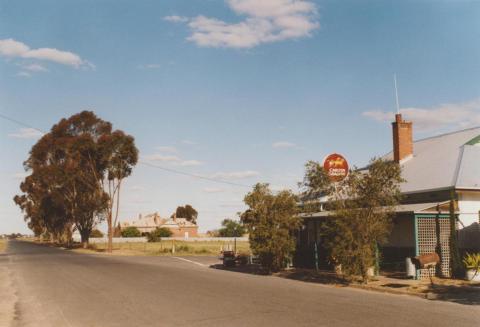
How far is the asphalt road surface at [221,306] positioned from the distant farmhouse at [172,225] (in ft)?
363

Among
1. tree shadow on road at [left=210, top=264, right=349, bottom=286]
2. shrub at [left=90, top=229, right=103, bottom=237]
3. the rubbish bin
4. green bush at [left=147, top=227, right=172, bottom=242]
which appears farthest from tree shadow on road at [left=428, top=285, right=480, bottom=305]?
shrub at [left=90, top=229, right=103, bottom=237]

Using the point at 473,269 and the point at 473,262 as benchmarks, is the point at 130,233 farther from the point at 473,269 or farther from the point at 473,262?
the point at 473,262

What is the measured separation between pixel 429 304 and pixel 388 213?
6.13 meters

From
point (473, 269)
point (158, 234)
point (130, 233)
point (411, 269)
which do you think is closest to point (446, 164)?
point (473, 269)

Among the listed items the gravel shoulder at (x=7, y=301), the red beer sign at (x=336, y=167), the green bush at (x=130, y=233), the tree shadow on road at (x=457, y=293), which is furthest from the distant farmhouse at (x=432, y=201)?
the green bush at (x=130, y=233)

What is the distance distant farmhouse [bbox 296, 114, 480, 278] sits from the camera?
2131cm

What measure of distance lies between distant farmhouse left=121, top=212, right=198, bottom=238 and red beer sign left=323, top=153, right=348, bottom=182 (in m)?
106

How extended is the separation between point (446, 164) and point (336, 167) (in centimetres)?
614

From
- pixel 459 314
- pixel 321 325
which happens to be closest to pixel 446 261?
pixel 459 314

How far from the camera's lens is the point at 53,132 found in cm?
6281

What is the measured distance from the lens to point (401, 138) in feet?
96.3

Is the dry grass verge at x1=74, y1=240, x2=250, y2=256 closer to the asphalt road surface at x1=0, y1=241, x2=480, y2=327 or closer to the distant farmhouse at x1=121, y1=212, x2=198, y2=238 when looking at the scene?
the asphalt road surface at x1=0, y1=241, x2=480, y2=327

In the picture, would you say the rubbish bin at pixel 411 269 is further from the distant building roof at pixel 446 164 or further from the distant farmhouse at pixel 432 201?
the distant building roof at pixel 446 164

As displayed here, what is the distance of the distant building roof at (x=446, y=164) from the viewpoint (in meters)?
22.8
